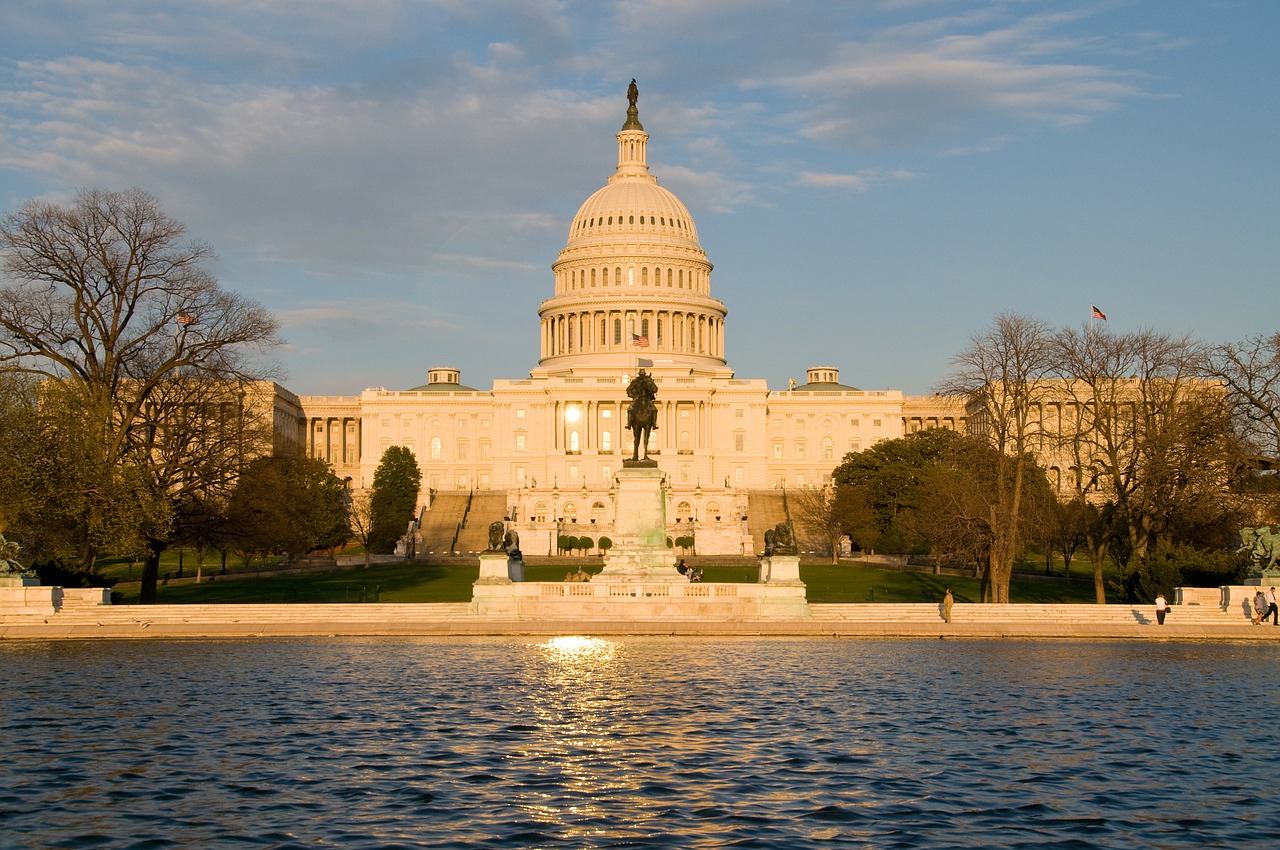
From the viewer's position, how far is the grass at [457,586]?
6462 centimetres

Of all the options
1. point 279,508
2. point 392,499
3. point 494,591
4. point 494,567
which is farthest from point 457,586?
point 392,499

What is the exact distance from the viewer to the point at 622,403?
15812 cm

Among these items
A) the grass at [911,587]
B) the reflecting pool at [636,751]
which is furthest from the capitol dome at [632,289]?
the reflecting pool at [636,751]

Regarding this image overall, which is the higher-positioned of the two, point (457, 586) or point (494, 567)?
point (494, 567)

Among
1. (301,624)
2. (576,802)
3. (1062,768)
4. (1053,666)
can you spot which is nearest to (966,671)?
(1053,666)

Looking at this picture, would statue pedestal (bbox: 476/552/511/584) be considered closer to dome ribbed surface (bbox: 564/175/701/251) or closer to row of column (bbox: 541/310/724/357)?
row of column (bbox: 541/310/724/357)

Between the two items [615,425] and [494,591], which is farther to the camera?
[615,425]

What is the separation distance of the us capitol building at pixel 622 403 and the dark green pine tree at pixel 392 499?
16.0 m

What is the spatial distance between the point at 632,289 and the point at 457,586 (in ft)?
343

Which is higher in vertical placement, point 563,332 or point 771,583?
point 563,332

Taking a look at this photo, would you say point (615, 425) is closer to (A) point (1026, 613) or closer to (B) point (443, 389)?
(B) point (443, 389)

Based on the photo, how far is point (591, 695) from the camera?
30.0 meters

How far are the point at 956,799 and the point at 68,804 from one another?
11.0m

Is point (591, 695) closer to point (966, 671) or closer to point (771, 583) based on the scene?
point (966, 671)
